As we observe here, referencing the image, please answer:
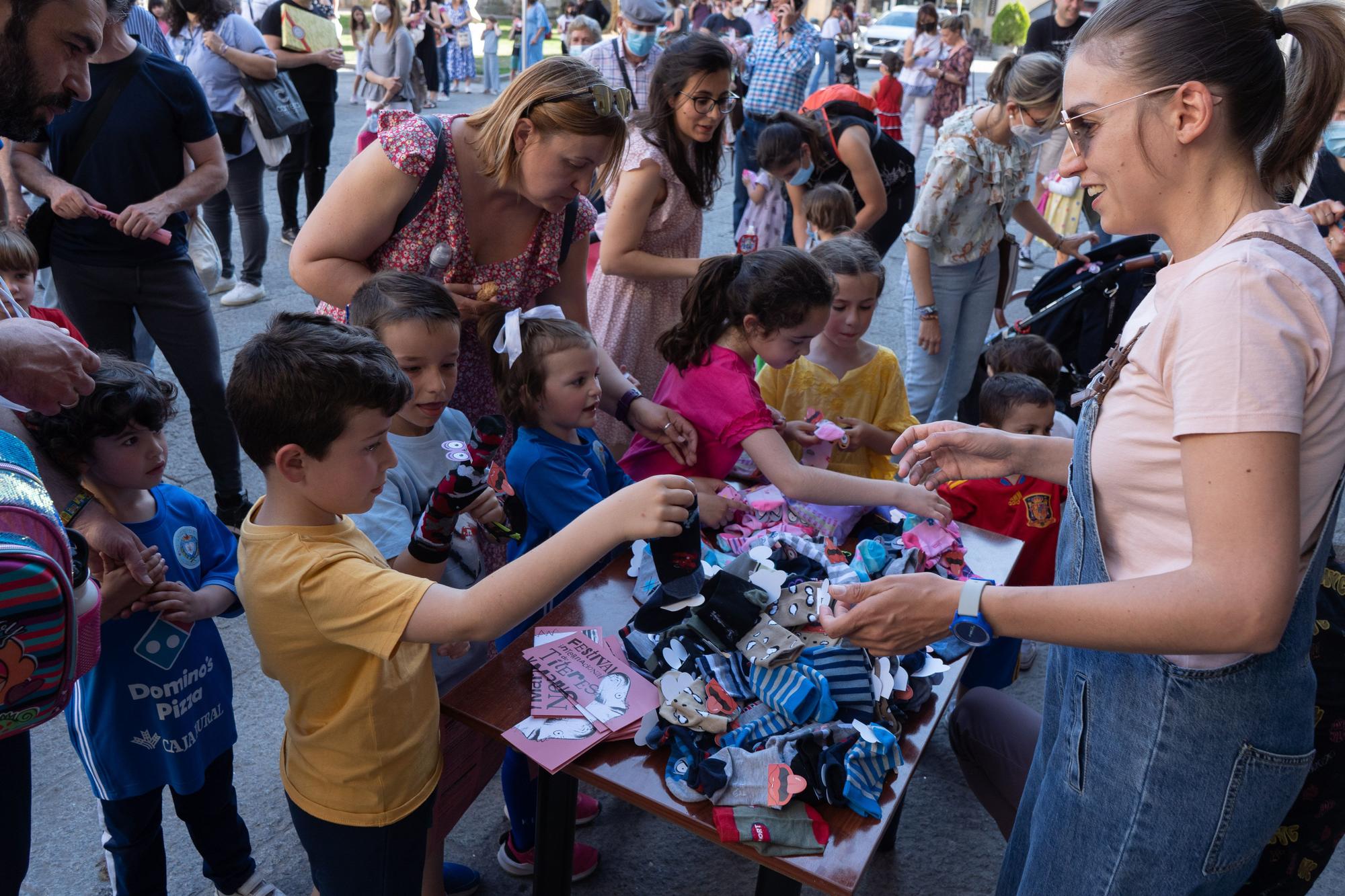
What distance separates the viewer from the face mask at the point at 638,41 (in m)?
6.57

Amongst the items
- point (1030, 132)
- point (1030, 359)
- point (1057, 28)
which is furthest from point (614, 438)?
point (1057, 28)

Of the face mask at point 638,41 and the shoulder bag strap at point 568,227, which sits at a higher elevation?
the face mask at point 638,41

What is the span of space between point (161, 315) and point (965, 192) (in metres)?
3.13

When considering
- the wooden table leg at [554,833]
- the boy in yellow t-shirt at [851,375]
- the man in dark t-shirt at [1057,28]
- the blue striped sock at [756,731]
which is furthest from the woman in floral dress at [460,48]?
the blue striped sock at [756,731]

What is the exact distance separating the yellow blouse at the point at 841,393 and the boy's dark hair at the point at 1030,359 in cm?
73

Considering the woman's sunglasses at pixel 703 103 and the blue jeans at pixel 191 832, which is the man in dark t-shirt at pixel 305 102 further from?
the blue jeans at pixel 191 832

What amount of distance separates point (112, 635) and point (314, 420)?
27.5 inches

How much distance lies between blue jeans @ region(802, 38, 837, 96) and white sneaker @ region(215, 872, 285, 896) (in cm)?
808

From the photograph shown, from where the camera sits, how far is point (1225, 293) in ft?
3.71

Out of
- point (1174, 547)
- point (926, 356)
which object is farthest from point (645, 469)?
point (926, 356)

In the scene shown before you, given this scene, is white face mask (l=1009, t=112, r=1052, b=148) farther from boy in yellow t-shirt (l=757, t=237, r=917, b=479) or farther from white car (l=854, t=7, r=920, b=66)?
white car (l=854, t=7, r=920, b=66)

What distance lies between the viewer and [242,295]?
5.80 metres

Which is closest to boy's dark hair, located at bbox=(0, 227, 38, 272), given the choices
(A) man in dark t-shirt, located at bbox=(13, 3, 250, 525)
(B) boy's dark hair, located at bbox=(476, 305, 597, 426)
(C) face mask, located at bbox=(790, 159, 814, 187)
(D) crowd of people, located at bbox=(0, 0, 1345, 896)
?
(D) crowd of people, located at bbox=(0, 0, 1345, 896)

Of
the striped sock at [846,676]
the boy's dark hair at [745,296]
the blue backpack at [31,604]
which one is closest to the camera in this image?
the blue backpack at [31,604]
